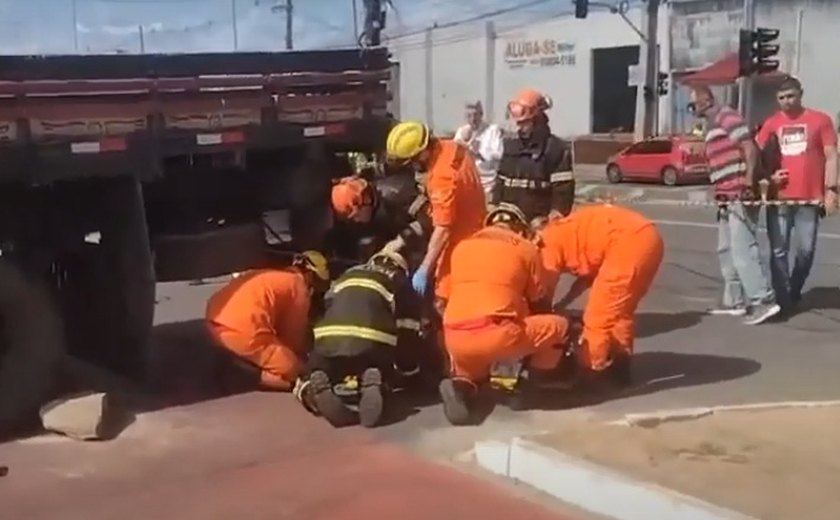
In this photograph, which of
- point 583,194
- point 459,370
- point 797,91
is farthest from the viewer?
point 583,194

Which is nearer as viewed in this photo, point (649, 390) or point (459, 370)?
point (459, 370)

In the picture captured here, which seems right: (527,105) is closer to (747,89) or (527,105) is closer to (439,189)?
(439,189)

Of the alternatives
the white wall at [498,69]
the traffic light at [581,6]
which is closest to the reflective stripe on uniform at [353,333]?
the traffic light at [581,6]

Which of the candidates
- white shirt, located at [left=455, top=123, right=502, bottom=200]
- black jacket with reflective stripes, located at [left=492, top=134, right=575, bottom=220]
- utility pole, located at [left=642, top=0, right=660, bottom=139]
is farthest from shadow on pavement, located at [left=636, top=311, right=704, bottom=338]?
utility pole, located at [left=642, top=0, right=660, bottom=139]

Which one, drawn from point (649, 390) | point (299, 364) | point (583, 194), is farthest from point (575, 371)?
point (583, 194)

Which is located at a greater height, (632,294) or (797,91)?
(797,91)

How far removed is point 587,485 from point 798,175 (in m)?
6.03

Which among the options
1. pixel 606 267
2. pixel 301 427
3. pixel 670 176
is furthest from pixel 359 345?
pixel 670 176

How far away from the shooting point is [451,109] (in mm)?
64812

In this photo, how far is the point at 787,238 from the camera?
12.4m

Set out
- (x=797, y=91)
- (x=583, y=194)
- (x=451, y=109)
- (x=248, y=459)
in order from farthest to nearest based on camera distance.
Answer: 1. (x=451, y=109)
2. (x=583, y=194)
3. (x=797, y=91)
4. (x=248, y=459)

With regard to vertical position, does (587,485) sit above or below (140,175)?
below

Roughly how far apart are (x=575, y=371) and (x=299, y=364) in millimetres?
1841

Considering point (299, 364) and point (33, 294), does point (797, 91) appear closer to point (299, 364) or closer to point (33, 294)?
point (299, 364)
